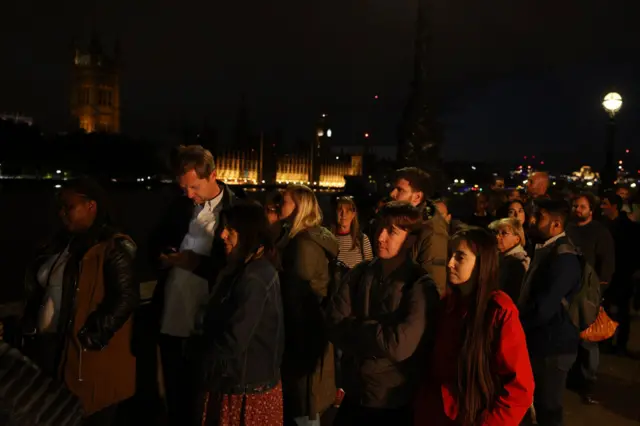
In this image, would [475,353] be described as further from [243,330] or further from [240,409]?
[240,409]

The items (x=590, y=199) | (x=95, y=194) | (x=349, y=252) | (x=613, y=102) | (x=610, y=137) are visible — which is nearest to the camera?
(x=95, y=194)

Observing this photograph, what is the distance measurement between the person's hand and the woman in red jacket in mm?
1680

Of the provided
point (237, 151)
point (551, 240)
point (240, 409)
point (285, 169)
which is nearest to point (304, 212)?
point (240, 409)

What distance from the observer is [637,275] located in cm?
821

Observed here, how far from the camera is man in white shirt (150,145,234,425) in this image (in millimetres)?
4117

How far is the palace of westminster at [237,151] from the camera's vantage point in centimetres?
9775

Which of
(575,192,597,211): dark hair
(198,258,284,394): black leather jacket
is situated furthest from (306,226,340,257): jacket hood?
(575,192,597,211): dark hair

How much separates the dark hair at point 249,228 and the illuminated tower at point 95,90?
13963 centimetres

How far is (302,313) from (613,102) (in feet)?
42.2

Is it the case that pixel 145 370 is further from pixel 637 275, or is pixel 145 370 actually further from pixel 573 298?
pixel 637 275

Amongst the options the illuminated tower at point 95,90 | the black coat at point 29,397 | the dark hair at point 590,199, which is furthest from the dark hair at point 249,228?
the illuminated tower at point 95,90

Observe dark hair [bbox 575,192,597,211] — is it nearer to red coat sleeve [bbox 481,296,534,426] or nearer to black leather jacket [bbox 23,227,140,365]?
red coat sleeve [bbox 481,296,534,426]

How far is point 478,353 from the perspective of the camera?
3.02m

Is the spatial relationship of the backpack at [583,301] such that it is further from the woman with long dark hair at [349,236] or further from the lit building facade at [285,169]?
the lit building facade at [285,169]
